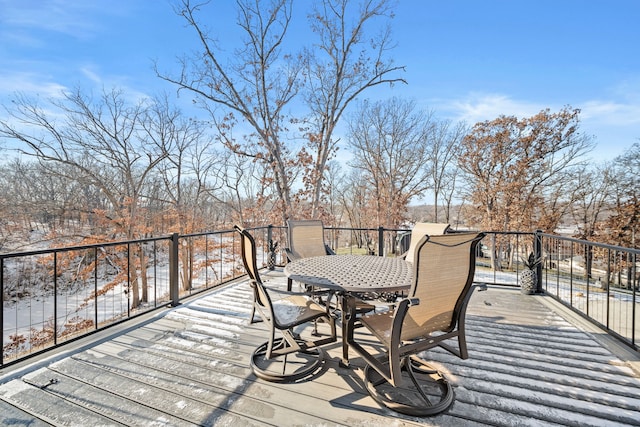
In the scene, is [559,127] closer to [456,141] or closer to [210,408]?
[456,141]

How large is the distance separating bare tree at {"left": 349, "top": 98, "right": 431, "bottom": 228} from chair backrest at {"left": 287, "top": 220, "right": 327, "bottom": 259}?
37.9 ft

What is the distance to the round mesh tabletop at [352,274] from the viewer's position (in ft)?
6.10

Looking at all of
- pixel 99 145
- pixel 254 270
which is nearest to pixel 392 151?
pixel 99 145

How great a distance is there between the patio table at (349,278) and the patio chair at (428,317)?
0.67 ft

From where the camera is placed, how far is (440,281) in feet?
5.03

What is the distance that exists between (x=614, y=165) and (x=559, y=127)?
3745 millimetres

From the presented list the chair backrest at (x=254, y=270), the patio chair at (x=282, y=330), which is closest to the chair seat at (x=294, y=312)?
the patio chair at (x=282, y=330)

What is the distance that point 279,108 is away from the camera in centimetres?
975

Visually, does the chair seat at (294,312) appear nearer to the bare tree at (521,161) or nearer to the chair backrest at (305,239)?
the chair backrest at (305,239)

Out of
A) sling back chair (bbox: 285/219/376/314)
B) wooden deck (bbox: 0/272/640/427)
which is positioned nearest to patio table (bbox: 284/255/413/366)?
wooden deck (bbox: 0/272/640/427)

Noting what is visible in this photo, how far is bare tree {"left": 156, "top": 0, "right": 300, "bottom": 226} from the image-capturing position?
8.24 m

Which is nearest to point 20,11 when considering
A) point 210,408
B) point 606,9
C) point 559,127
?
point 210,408

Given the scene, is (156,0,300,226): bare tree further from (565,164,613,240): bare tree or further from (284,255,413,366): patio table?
(565,164,613,240): bare tree

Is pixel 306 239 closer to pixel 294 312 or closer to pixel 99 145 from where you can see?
pixel 294 312
